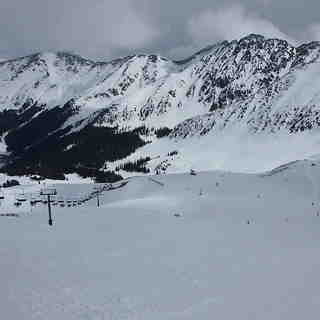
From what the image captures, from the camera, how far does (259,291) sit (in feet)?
45.5

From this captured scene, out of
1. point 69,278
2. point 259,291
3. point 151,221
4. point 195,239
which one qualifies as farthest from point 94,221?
point 259,291

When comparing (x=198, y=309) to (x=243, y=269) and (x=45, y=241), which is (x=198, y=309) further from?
(x=45, y=241)

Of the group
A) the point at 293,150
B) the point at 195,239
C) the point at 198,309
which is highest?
the point at 293,150

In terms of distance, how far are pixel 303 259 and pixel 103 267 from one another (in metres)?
7.19

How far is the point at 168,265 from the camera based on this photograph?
57.4 ft

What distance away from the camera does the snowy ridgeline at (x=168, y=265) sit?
1275 centimetres

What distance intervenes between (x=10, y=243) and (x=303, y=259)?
13.4 metres

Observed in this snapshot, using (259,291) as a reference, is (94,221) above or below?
→ above

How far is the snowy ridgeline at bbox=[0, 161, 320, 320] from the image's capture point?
12750 millimetres

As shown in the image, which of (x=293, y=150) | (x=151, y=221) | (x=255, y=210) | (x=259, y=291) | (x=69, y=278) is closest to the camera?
(x=259, y=291)

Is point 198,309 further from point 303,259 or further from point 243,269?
point 303,259

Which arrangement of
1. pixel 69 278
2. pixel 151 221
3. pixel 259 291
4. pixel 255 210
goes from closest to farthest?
pixel 259 291 < pixel 69 278 < pixel 151 221 < pixel 255 210

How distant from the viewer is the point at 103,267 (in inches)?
695

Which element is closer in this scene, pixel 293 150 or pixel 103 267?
pixel 103 267
